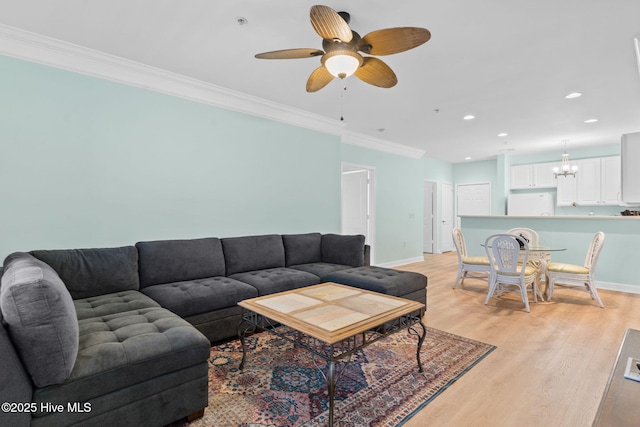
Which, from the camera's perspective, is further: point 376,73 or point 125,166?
point 125,166

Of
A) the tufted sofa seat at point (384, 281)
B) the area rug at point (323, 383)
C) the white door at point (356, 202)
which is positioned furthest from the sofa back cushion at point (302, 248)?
the white door at point (356, 202)

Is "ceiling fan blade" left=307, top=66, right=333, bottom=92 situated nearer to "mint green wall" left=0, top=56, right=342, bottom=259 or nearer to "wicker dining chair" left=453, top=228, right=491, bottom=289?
"mint green wall" left=0, top=56, right=342, bottom=259

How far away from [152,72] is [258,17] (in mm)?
1560

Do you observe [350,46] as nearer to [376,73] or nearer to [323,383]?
[376,73]

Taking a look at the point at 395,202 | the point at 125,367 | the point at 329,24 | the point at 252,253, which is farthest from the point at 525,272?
the point at 125,367

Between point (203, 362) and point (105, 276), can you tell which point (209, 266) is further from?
point (203, 362)

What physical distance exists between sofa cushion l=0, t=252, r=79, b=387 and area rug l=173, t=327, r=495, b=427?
0.72 metres

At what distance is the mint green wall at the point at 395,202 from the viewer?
6.22 meters

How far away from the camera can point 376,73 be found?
7.75 feet

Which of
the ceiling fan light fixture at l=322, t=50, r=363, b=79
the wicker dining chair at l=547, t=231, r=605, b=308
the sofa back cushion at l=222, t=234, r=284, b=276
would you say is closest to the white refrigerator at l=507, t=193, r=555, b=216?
the wicker dining chair at l=547, t=231, r=605, b=308

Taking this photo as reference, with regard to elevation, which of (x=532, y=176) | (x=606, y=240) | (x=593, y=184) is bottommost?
(x=606, y=240)

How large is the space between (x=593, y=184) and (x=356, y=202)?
511 centimetres

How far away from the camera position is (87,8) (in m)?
2.26

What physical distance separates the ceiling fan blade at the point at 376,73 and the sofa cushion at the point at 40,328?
230 cm
